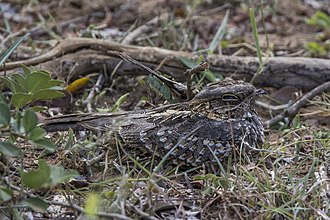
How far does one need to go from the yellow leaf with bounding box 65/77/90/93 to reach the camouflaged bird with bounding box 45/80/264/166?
3.00 feet

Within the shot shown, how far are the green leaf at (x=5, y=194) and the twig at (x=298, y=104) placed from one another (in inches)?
69.3

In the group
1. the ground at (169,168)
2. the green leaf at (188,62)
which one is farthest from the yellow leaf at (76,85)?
the green leaf at (188,62)

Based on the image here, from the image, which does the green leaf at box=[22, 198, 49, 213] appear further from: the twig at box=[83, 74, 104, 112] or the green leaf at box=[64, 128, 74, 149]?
the twig at box=[83, 74, 104, 112]

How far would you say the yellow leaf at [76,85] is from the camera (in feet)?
13.3

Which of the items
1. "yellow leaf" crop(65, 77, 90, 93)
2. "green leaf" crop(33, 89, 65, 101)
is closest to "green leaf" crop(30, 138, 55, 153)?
"green leaf" crop(33, 89, 65, 101)

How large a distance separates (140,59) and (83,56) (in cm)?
37

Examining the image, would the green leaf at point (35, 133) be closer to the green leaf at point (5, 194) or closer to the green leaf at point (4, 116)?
the green leaf at point (4, 116)

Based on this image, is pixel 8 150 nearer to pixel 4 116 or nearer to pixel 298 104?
pixel 4 116

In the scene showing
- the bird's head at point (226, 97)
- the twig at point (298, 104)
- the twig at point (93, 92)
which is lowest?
the twig at point (298, 104)

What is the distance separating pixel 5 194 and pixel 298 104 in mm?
2004

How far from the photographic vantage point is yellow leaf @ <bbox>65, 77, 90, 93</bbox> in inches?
160

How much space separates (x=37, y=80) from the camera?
110 inches

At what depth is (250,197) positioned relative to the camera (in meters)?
2.71

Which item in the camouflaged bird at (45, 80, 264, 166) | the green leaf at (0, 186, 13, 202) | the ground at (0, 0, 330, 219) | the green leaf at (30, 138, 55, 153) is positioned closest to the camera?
the green leaf at (0, 186, 13, 202)
